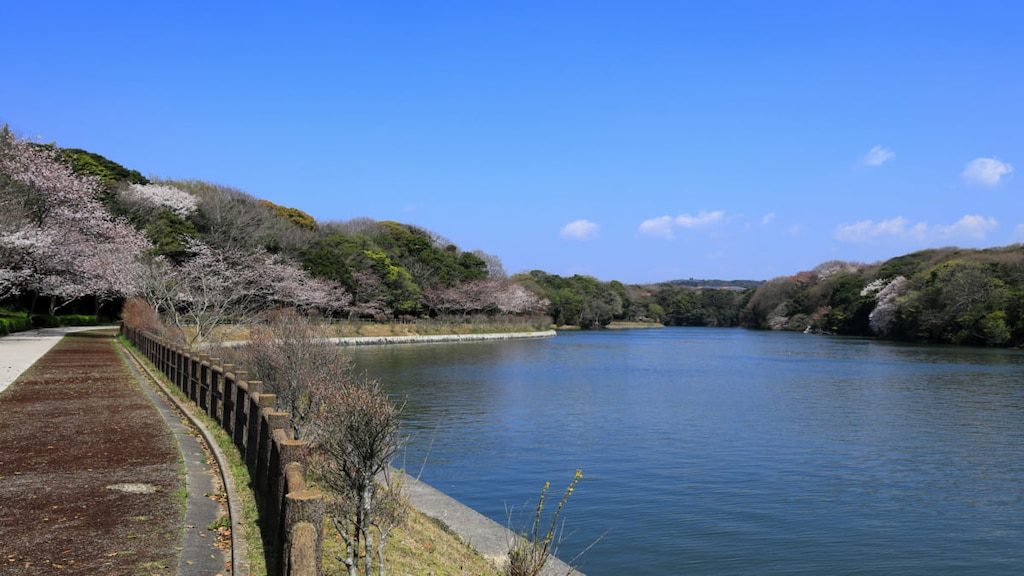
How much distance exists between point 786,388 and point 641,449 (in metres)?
12.4

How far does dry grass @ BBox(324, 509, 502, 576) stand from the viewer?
538cm

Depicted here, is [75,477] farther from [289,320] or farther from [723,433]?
[723,433]

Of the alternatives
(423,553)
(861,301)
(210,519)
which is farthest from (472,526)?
(861,301)

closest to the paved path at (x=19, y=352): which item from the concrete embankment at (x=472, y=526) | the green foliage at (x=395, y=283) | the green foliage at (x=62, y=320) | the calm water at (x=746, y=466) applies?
the green foliage at (x=62, y=320)

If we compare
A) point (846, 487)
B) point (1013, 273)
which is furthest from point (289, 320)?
point (1013, 273)

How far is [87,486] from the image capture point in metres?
6.64

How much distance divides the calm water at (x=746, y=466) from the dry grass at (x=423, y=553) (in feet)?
4.74

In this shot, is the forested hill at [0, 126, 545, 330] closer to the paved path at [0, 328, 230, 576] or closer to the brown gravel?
the paved path at [0, 328, 230, 576]

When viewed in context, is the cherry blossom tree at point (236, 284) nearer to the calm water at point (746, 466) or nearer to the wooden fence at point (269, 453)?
the calm water at point (746, 466)

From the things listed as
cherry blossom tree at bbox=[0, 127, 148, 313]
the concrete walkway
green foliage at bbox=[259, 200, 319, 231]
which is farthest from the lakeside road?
green foliage at bbox=[259, 200, 319, 231]

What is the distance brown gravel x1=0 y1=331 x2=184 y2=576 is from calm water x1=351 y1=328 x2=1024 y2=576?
12.6ft

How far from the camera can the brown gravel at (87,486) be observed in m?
4.88

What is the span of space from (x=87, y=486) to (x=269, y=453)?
6.86 feet

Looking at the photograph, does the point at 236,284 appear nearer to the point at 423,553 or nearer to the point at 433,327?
the point at 433,327
